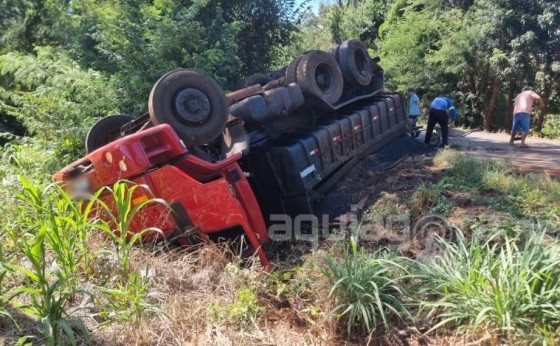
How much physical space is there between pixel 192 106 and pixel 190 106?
0.06ft

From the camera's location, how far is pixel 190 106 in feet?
14.1

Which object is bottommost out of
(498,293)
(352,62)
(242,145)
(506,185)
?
(506,185)

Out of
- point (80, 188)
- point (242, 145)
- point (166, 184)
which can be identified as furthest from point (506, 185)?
point (80, 188)

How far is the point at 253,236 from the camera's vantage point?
3.75 meters

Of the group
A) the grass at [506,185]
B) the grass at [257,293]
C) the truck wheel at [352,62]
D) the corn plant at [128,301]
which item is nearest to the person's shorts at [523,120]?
the grass at [506,185]

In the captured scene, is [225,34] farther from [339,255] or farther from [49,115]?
[339,255]

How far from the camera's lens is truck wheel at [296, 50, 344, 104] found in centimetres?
552

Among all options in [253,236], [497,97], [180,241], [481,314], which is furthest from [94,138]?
[497,97]

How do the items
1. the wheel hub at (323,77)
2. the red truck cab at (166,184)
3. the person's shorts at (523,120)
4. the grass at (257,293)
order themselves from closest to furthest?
the grass at (257,293), the red truck cab at (166,184), the wheel hub at (323,77), the person's shorts at (523,120)

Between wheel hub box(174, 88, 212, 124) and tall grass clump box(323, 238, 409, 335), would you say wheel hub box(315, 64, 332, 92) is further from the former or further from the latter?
tall grass clump box(323, 238, 409, 335)

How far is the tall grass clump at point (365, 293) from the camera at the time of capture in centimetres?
257

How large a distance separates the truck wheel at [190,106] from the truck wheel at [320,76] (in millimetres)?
1421

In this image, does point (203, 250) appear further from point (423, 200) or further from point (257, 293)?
point (423, 200)

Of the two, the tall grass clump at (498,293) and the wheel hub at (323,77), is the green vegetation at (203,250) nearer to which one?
the tall grass clump at (498,293)
